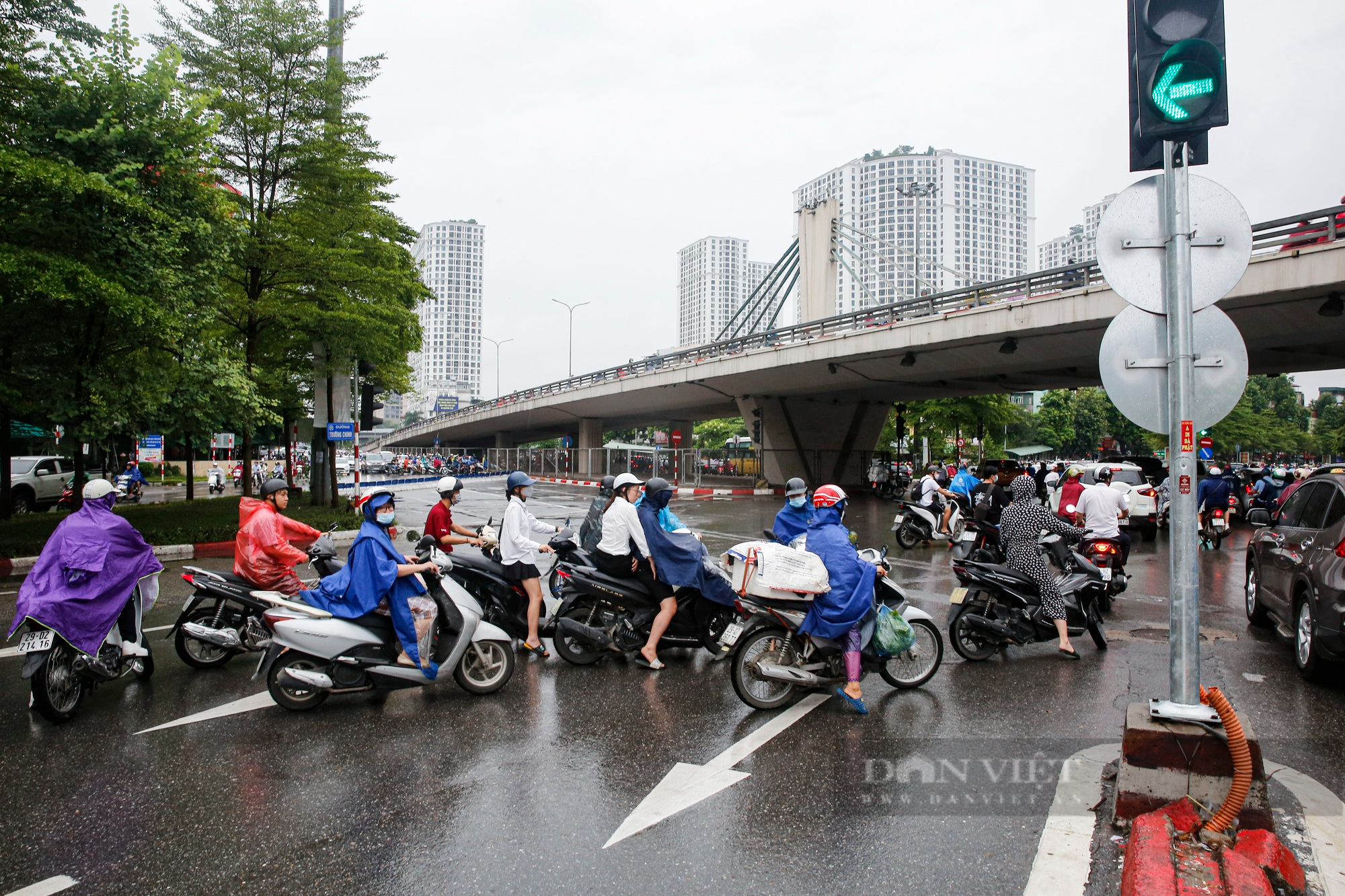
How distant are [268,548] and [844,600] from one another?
4381 mm

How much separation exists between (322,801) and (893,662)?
12.5 feet

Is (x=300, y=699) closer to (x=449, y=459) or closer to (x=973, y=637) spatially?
(x=973, y=637)

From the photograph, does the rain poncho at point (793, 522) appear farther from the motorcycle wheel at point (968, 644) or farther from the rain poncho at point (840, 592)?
the motorcycle wheel at point (968, 644)

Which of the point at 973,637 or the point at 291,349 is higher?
the point at 291,349

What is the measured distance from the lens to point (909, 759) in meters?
4.49

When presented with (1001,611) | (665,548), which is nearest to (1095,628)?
(1001,611)

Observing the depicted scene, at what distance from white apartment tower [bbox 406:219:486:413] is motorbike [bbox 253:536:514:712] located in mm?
121515

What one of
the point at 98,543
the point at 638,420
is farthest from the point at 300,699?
the point at 638,420

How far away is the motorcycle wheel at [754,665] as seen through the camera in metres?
5.26

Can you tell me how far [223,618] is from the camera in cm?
639

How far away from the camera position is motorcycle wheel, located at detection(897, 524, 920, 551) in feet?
48.8

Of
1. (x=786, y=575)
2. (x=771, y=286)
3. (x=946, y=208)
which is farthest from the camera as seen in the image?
(x=946, y=208)

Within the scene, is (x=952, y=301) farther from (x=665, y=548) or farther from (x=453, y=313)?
(x=453, y=313)

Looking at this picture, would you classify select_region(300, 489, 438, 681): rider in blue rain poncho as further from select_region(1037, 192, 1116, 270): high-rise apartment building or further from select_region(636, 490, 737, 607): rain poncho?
select_region(1037, 192, 1116, 270): high-rise apartment building
